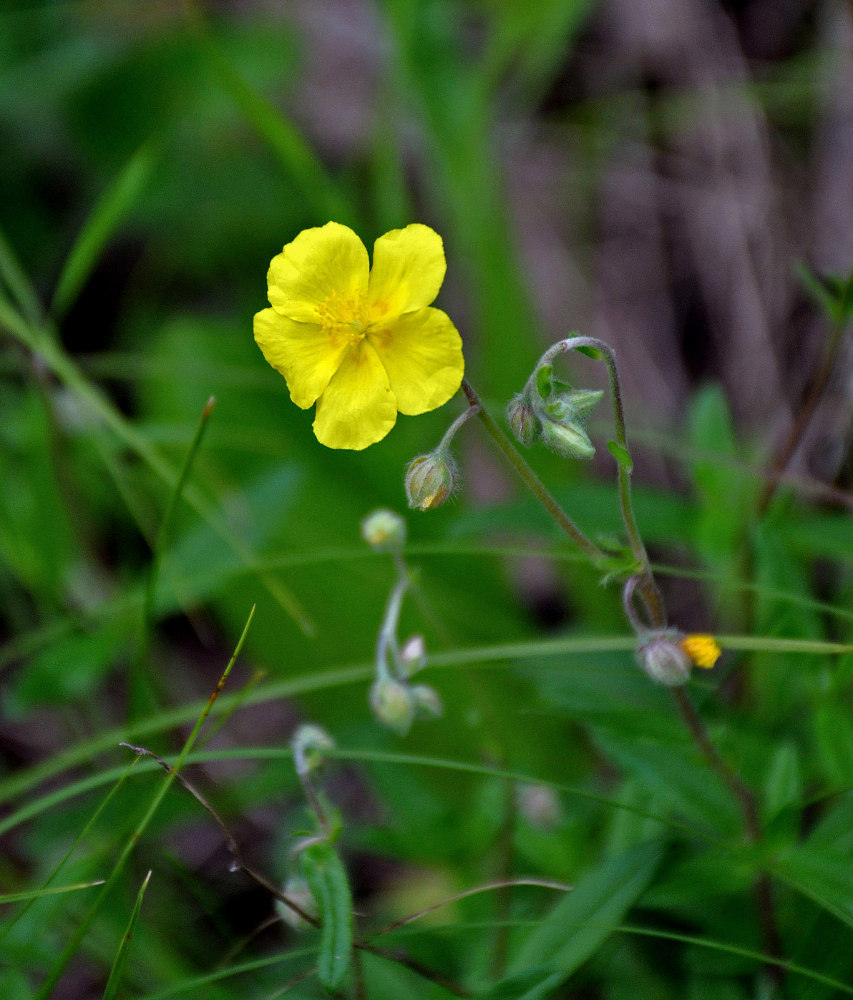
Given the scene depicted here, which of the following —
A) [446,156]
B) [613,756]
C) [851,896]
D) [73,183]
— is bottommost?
[851,896]

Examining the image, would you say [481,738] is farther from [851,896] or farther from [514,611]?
[851,896]

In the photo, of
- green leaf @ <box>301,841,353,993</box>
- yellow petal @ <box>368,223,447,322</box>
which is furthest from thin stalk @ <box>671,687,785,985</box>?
yellow petal @ <box>368,223,447,322</box>

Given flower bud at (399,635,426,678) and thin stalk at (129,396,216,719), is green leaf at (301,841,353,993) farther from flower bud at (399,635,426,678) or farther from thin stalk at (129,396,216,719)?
thin stalk at (129,396,216,719)

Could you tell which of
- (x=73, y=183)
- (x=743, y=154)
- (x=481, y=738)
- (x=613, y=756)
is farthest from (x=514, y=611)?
(x=73, y=183)

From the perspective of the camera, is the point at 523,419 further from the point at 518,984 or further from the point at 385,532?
the point at 518,984

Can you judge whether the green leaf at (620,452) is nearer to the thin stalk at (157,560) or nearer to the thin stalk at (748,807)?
the thin stalk at (748,807)

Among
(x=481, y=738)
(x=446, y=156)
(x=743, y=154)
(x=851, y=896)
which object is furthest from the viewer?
(x=743, y=154)
